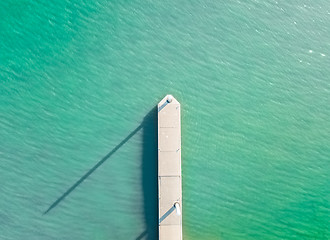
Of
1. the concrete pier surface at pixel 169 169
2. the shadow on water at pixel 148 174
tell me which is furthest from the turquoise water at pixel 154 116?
the concrete pier surface at pixel 169 169

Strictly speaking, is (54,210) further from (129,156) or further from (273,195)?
(273,195)

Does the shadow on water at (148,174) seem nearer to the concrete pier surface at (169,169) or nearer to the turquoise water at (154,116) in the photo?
the turquoise water at (154,116)

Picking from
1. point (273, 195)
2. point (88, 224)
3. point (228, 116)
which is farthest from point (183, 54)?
point (88, 224)

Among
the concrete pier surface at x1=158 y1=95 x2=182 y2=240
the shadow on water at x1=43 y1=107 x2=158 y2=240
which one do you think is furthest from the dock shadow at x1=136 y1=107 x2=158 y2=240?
the concrete pier surface at x1=158 y1=95 x2=182 y2=240

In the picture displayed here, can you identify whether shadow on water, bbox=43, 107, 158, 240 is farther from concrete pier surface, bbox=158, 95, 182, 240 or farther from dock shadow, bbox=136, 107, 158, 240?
concrete pier surface, bbox=158, 95, 182, 240

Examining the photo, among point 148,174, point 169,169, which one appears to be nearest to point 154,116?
point 169,169
